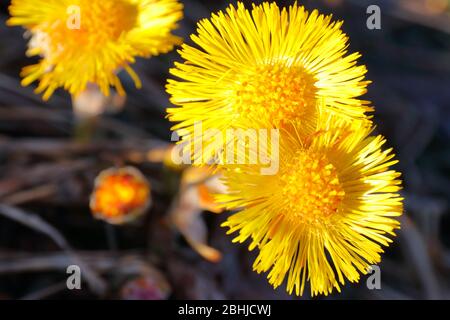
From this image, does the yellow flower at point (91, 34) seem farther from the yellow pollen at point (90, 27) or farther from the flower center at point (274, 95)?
the flower center at point (274, 95)

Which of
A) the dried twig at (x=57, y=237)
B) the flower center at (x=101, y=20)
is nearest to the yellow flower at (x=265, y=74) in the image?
the flower center at (x=101, y=20)

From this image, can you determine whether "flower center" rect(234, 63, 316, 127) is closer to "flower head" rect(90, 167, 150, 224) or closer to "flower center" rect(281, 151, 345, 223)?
"flower center" rect(281, 151, 345, 223)

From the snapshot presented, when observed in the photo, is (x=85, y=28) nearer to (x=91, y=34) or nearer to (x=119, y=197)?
(x=91, y=34)

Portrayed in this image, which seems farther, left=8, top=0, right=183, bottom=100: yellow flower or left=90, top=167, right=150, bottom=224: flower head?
left=90, top=167, right=150, bottom=224: flower head

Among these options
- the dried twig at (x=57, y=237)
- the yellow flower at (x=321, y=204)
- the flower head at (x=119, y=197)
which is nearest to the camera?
the yellow flower at (x=321, y=204)

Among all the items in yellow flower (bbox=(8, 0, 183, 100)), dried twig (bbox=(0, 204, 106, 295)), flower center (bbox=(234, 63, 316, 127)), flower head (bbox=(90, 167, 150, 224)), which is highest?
yellow flower (bbox=(8, 0, 183, 100))

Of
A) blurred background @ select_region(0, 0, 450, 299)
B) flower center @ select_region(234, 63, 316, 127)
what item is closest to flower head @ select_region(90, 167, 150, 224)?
blurred background @ select_region(0, 0, 450, 299)

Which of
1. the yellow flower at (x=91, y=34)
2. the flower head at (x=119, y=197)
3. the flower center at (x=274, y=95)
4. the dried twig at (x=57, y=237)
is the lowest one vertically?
the dried twig at (x=57, y=237)
